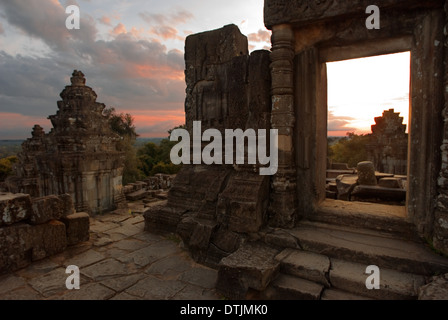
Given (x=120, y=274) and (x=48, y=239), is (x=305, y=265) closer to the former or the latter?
(x=120, y=274)

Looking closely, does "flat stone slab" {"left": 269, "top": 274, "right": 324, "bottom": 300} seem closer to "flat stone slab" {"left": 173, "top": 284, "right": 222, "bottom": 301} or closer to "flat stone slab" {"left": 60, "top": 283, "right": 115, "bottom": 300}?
"flat stone slab" {"left": 173, "top": 284, "right": 222, "bottom": 301}

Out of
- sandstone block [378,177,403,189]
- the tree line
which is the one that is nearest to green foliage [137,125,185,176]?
the tree line

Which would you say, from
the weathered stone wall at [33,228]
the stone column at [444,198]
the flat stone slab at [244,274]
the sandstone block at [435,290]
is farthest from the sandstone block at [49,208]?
the stone column at [444,198]

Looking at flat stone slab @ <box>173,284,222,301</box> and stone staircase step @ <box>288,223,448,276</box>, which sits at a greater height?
stone staircase step @ <box>288,223,448,276</box>

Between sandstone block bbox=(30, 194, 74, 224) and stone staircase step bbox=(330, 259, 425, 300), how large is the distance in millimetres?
3639

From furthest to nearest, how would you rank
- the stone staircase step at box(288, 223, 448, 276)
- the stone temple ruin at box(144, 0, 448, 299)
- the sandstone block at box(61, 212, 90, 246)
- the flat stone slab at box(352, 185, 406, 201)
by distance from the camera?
the flat stone slab at box(352, 185, 406, 201) < the sandstone block at box(61, 212, 90, 246) < the stone temple ruin at box(144, 0, 448, 299) < the stone staircase step at box(288, 223, 448, 276)

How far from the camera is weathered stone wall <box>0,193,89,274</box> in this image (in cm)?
323

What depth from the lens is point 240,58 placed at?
4.01 metres

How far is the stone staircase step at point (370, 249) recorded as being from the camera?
8.22ft

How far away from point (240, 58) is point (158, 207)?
284cm

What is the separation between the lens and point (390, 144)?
43.7ft

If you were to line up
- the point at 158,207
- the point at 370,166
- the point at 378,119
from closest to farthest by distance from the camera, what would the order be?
the point at 158,207
the point at 370,166
the point at 378,119
